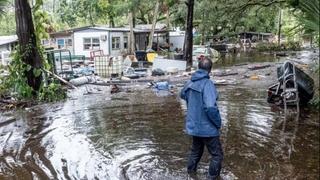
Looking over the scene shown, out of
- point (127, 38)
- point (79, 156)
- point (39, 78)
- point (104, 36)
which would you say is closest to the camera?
point (79, 156)

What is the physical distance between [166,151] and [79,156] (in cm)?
143

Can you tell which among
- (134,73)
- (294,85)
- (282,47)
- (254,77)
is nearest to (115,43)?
(134,73)

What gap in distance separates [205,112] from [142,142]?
273cm

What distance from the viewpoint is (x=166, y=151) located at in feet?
22.6

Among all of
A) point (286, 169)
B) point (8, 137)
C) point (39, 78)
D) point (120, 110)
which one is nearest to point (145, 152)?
point (286, 169)

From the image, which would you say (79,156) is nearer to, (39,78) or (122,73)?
(39,78)

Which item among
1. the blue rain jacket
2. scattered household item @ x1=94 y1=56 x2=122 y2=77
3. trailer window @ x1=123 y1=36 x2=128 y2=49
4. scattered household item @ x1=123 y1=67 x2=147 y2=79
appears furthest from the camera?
trailer window @ x1=123 y1=36 x2=128 y2=49

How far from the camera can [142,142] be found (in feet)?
24.7

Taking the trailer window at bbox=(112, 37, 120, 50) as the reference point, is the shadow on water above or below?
below

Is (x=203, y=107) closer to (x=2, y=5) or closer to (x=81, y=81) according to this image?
(x=2, y=5)

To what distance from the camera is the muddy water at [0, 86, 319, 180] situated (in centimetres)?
588

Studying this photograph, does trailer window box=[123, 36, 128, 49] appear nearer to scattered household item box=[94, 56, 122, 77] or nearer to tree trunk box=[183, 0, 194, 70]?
tree trunk box=[183, 0, 194, 70]

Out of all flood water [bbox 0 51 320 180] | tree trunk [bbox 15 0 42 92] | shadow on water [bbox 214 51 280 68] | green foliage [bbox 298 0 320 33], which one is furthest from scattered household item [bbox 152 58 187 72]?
green foliage [bbox 298 0 320 33]

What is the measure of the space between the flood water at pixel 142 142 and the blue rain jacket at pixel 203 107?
2.56ft
